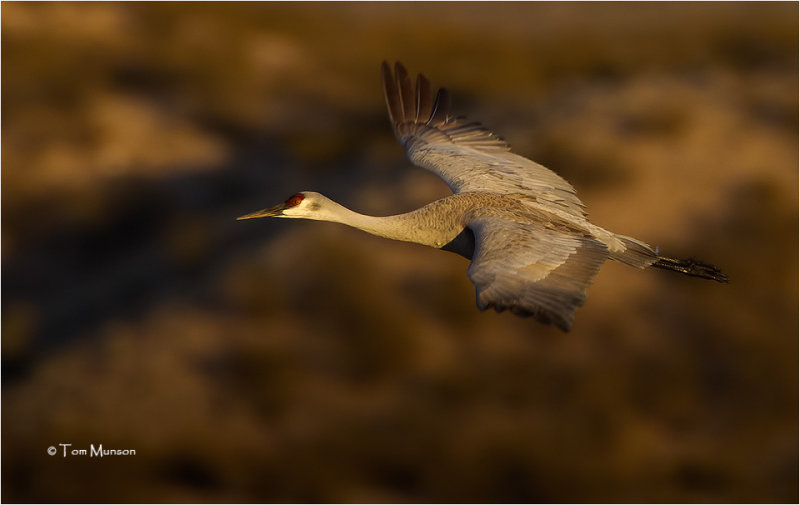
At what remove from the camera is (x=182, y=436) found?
15.3m

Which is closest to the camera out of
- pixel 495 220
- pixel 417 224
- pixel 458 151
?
pixel 495 220

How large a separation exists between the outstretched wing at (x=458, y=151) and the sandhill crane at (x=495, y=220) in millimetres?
11

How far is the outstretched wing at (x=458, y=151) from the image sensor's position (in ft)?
29.0

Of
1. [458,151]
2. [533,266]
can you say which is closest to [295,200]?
[458,151]

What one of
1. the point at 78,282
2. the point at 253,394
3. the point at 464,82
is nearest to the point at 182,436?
the point at 253,394

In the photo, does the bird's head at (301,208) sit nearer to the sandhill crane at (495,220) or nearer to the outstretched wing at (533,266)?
the sandhill crane at (495,220)

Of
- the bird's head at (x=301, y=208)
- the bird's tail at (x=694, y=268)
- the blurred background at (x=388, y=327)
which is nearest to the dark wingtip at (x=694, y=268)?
the bird's tail at (x=694, y=268)

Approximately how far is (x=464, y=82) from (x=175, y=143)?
716 centimetres

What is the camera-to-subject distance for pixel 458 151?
9.60 meters

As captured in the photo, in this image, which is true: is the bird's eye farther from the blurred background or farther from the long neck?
the blurred background

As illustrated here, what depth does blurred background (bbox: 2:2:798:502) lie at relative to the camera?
15031 mm

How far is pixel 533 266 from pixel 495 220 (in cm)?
92

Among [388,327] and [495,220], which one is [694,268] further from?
[388,327]

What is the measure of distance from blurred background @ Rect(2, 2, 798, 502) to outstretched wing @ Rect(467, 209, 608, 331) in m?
8.02
